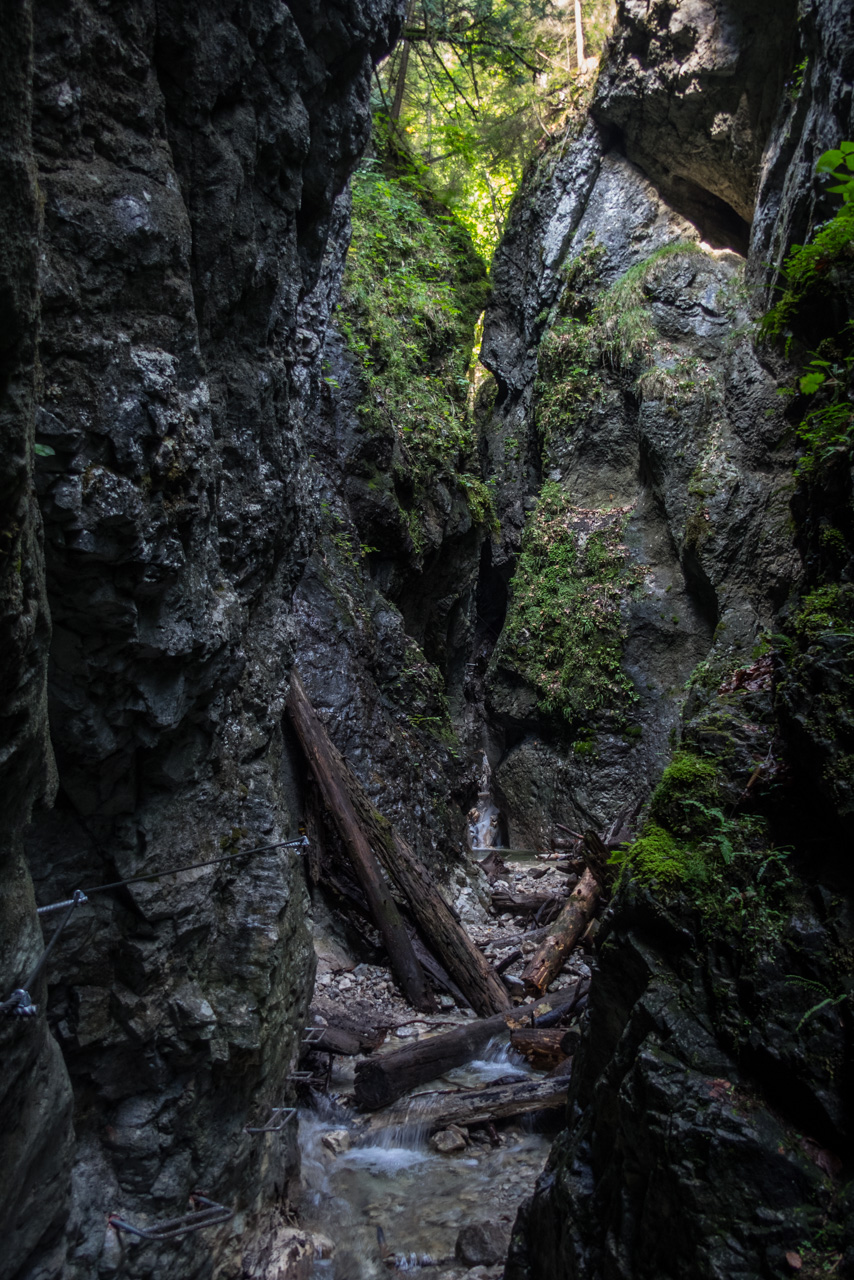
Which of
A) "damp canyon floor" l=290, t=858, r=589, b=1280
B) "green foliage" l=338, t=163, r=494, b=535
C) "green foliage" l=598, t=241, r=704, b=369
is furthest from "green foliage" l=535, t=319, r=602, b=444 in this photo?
"damp canyon floor" l=290, t=858, r=589, b=1280

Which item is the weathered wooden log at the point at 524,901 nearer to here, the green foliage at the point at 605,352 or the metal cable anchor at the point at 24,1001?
the metal cable anchor at the point at 24,1001

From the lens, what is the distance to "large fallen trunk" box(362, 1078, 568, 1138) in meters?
5.16

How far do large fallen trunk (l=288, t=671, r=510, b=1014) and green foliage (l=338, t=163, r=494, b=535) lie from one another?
4.41m

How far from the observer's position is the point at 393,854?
295 inches

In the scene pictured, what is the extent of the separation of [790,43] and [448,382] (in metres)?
6.69

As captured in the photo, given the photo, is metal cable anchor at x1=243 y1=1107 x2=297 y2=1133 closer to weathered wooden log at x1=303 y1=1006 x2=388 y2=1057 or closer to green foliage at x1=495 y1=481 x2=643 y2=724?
weathered wooden log at x1=303 y1=1006 x2=388 y2=1057

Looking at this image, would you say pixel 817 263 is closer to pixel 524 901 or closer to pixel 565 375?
pixel 524 901

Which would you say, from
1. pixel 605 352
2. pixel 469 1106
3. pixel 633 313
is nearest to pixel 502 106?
pixel 633 313

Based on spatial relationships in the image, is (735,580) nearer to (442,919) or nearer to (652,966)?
(442,919)

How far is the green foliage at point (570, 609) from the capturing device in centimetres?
1283

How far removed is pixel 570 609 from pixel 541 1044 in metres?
8.82

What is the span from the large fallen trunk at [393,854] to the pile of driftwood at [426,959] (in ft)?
0.04

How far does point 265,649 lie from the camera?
430cm

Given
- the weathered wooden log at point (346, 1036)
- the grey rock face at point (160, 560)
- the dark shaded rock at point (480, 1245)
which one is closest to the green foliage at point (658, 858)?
the grey rock face at point (160, 560)
